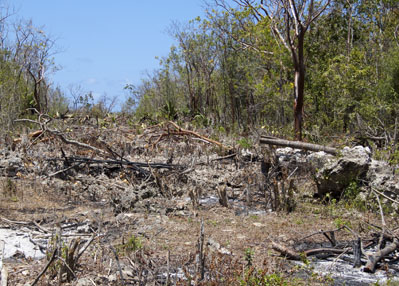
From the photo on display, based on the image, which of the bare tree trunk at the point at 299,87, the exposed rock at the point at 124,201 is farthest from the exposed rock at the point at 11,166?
the bare tree trunk at the point at 299,87

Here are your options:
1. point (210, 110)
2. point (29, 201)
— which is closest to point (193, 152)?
point (29, 201)

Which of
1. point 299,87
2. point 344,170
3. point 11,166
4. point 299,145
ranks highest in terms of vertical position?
point 299,87

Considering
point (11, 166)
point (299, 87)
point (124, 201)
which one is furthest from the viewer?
point (299, 87)

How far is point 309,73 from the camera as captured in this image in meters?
16.2

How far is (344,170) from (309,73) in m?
9.25

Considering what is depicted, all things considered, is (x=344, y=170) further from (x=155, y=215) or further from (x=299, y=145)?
(x=155, y=215)

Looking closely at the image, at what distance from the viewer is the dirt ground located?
4.20 metres

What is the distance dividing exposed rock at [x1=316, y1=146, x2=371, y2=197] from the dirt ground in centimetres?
39

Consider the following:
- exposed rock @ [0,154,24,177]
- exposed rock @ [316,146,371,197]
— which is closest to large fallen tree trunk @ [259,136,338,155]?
exposed rock @ [316,146,371,197]

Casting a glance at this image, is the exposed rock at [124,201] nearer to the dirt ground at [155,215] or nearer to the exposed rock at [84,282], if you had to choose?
the dirt ground at [155,215]

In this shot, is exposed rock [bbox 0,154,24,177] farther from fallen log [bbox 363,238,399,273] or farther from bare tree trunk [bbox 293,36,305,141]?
bare tree trunk [bbox 293,36,305,141]

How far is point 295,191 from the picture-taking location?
7922 mm

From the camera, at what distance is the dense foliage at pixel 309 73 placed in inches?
518

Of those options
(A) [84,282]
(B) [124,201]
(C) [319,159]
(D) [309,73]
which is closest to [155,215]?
(B) [124,201]
